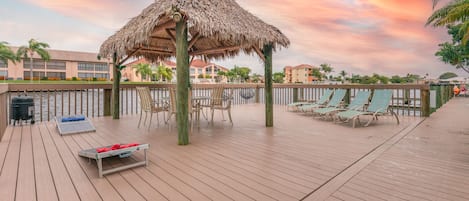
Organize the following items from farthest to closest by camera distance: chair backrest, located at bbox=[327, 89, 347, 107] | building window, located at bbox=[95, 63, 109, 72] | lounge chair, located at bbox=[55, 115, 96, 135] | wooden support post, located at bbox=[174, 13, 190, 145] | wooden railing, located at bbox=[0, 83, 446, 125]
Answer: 1. building window, located at bbox=[95, 63, 109, 72]
2. chair backrest, located at bbox=[327, 89, 347, 107]
3. wooden railing, located at bbox=[0, 83, 446, 125]
4. lounge chair, located at bbox=[55, 115, 96, 135]
5. wooden support post, located at bbox=[174, 13, 190, 145]

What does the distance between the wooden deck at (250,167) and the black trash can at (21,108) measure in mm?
839

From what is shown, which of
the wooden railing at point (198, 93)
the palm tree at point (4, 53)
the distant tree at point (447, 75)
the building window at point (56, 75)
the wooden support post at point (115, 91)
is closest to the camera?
the wooden railing at point (198, 93)

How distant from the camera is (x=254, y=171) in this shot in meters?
2.83

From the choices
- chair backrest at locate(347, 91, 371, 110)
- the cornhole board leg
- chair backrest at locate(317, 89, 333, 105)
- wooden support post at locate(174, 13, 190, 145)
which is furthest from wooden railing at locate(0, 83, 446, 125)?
the cornhole board leg

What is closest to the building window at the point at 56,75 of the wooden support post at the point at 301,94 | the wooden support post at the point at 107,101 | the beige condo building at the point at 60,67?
the beige condo building at the point at 60,67

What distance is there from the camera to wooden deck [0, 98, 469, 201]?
226 cm

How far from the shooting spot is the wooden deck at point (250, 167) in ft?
7.41

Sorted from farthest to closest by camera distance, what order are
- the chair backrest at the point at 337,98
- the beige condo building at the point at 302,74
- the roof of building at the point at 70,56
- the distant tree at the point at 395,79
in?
the roof of building at the point at 70,56 < the beige condo building at the point at 302,74 < the distant tree at the point at 395,79 < the chair backrest at the point at 337,98

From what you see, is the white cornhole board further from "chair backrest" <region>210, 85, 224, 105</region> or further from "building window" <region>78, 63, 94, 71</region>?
"building window" <region>78, 63, 94, 71</region>

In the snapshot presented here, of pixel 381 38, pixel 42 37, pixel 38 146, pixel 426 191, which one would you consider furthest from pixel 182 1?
pixel 42 37

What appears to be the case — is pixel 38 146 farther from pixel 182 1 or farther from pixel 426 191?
→ pixel 426 191

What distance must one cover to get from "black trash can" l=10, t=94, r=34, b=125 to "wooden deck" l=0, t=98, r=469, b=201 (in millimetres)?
839

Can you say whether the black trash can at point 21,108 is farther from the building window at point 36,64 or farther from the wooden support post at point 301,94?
the building window at point 36,64

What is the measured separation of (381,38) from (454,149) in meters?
13.4
